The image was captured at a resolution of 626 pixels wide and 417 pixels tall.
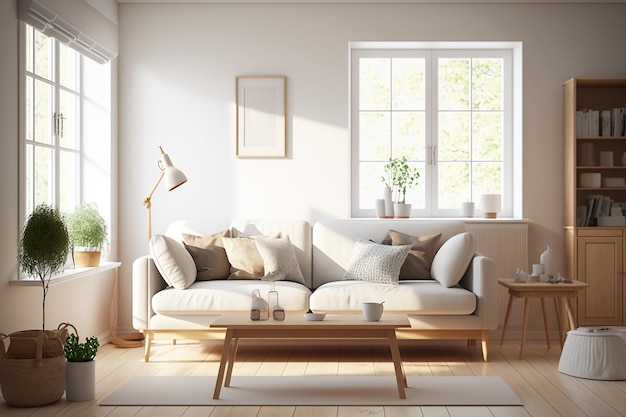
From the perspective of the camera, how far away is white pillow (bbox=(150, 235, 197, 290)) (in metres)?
5.11

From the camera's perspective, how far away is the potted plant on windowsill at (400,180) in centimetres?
616

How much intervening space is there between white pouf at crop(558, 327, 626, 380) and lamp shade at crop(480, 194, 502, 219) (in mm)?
1750


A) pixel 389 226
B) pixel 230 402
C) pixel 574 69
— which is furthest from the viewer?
pixel 574 69

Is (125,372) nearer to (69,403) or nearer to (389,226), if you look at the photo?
(69,403)

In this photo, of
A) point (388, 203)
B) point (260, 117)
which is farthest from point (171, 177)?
point (388, 203)

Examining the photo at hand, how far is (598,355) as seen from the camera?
14.7 ft

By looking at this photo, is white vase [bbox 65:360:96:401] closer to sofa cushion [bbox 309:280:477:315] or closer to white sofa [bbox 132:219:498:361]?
white sofa [bbox 132:219:498:361]

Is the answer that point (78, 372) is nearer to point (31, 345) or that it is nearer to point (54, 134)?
point (31, 345)

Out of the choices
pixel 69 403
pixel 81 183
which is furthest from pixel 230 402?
pixel 81 183

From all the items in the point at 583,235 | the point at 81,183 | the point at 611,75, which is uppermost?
the point at 611,75

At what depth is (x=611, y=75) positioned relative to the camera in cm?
619

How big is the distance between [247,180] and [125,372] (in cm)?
202

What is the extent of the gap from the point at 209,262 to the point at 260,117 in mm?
1375

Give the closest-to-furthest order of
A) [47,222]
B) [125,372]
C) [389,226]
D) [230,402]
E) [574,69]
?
[230,402] → [47,222] → [125,372] → [389,226] → [574,69]
